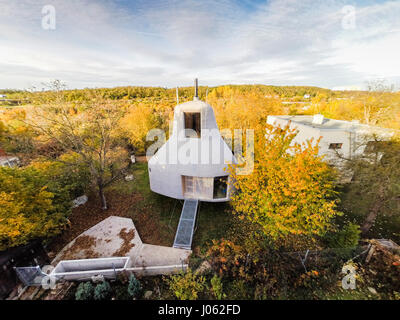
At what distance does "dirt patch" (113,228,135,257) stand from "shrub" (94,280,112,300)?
1659mm

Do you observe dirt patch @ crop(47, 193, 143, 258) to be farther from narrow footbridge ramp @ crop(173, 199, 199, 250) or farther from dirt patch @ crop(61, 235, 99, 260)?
narrow footbridge ramp @ crop(173, 199, 199, 250)

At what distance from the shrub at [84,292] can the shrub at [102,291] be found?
247mm

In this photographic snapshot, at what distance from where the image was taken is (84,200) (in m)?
11.1

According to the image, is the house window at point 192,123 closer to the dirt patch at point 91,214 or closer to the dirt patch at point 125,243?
the dirt patch at point 91,214

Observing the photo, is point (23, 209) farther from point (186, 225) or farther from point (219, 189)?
point (219, 189)

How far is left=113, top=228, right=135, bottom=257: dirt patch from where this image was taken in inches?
298

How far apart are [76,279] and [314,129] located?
16930 mm

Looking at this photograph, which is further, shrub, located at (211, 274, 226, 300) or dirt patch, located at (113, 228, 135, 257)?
dirt patch, located at (113, 228, 135, 257)

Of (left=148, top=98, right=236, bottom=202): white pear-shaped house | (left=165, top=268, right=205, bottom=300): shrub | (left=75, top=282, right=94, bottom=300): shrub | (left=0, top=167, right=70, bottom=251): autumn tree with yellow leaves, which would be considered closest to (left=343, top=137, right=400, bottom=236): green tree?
(left=148, top=98, right=236, bottom=202): white pear-shaped house

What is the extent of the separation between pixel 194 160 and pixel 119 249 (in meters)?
6.11

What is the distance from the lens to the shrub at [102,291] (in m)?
5.60

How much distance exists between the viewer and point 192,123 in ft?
34.2

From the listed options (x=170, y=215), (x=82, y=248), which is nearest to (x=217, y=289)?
(x=170, y=215)
